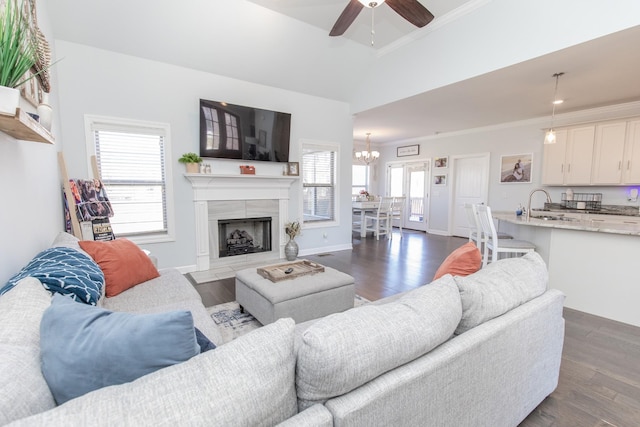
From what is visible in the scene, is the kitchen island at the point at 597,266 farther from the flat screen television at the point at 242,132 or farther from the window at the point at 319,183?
the flat screen television at the point at 242,132

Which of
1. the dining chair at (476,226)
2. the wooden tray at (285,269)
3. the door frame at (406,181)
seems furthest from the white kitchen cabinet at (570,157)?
the wooden tray at (285,269)

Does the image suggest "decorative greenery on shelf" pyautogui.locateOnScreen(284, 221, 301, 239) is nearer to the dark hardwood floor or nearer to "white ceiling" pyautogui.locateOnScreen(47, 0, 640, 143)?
the dark hardwood floor

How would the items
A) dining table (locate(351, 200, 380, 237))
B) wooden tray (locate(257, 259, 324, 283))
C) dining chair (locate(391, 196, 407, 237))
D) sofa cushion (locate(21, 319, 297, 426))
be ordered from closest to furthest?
sofa cushion (locate(21, 319, 297, 426)) < wooden tray (locate(257, 259, 324, 283)) < dining table (locate(351, 200, 380, 237)) < dining chair (locate(391, 196, 407, 237))

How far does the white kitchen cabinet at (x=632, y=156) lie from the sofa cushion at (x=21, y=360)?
22.0ft

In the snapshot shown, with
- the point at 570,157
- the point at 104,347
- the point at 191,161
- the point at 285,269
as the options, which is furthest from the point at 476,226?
the point at 104,347

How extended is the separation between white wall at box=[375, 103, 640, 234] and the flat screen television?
14.8 ft

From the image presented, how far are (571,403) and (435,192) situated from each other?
639cm

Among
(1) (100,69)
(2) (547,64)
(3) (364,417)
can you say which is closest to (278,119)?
(1) (100,69)

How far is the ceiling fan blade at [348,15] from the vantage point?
8.20ft

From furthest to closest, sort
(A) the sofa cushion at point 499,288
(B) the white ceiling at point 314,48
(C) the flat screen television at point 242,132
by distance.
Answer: (C) the flat screen television at point 242,132
(B) the white ceiling at point 314,48
(A) the sofa cushion at point 499,288

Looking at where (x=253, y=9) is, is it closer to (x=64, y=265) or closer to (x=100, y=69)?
(x=100, y=69)

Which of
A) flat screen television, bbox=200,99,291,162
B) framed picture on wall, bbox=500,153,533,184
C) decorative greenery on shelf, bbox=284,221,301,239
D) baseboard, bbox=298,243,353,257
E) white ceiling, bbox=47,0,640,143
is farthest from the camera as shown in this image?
framed picture on wall, bbox=500,153,533,184

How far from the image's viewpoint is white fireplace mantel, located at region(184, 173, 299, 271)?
13.5ft

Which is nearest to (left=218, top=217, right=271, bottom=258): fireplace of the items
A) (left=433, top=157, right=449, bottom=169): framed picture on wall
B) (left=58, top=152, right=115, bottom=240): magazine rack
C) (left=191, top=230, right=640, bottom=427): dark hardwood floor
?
(left=191, top=230, right=640, bottom=427): dark hardwood floor
